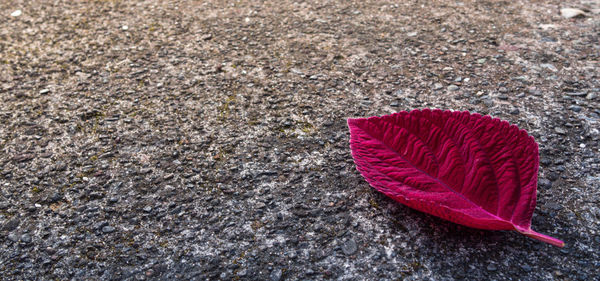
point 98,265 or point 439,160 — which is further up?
point 439,160

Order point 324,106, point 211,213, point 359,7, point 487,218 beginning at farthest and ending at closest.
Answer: point 359,7 → point 324,106 → point 211,213 → point 487,218

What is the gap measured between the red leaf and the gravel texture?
0.07 meters

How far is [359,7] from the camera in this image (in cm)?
197

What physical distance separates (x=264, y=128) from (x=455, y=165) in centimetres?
54

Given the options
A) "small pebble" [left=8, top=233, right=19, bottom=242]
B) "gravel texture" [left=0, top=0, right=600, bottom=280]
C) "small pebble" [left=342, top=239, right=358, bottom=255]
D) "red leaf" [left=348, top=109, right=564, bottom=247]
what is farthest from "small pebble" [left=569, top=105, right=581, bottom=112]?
"small pebble" [left=8, top=233, right=19, bottom=242]

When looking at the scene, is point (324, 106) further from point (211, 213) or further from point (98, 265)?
point (98, 265)

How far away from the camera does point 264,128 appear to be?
1.32 metres

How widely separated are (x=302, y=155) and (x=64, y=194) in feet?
1.89

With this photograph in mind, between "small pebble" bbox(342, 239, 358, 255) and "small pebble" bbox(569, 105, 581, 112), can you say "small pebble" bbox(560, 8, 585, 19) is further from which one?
"small pebble" bbox(342, 239, 358, 255)

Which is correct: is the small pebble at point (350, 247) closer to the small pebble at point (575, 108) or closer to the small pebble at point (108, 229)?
the small pebble at point (108, 229)

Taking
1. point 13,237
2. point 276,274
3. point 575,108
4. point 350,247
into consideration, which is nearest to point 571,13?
point 575,108

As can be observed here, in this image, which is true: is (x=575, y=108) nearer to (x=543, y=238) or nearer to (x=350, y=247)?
(x=543, y=238)

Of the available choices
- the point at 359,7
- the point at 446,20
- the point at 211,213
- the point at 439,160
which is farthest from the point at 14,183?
the point at 446,20

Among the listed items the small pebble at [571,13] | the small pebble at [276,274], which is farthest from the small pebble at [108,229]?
the small pebble at [571,13]
